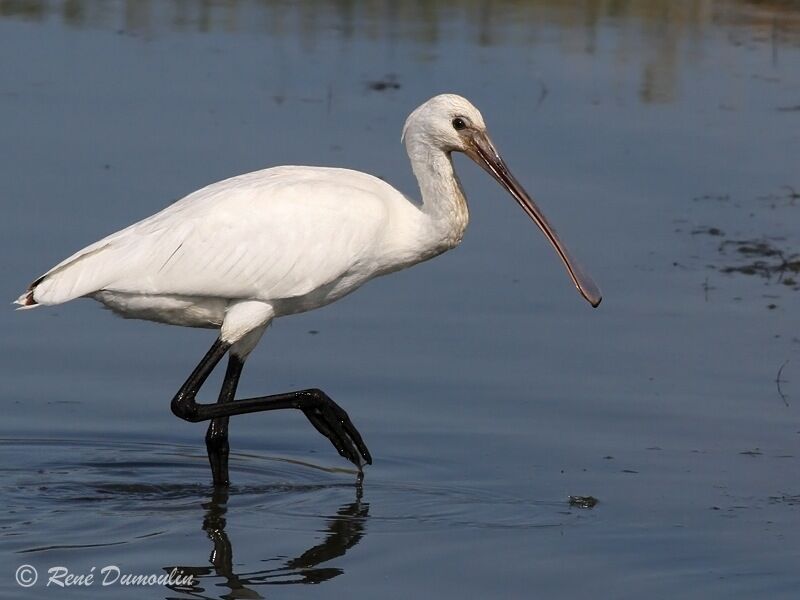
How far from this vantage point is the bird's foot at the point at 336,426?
8766 mm

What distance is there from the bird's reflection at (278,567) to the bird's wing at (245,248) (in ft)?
3.41

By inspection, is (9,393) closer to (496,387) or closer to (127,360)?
(127,360)

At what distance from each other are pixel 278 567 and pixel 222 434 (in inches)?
57.1

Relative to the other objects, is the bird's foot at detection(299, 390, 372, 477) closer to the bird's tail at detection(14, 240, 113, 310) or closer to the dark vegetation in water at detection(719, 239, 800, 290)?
the bird's tail at detection(14, 240, 113, 310)

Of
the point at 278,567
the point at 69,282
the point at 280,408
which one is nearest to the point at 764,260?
the point at 280,408

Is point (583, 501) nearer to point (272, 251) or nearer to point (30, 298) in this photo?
point (272, 251)

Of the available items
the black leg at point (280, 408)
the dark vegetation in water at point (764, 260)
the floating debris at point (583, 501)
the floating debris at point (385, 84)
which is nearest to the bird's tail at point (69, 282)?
the black leg at point (280, 408)

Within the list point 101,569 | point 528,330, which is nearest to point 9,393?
point 101,569

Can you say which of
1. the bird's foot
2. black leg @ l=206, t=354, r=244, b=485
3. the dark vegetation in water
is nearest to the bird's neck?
the bird's foot

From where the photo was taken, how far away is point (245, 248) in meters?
8.76

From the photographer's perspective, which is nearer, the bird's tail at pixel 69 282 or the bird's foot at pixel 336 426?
the bird's tail at pixel 69 282

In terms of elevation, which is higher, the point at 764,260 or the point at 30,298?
the point at 30,298

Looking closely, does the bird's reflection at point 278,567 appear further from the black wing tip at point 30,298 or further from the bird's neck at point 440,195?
the bird's neck at point 440,195

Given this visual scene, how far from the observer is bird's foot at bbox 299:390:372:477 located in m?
8.77
